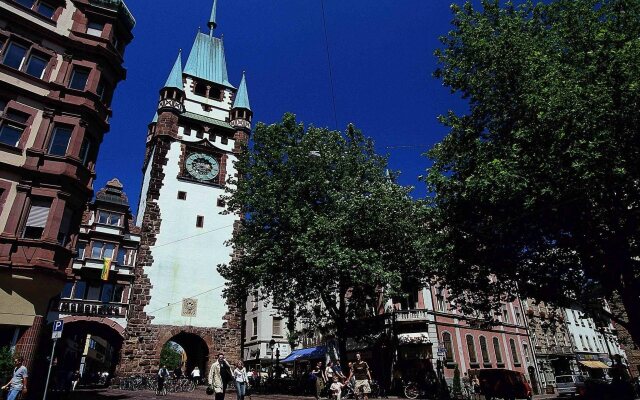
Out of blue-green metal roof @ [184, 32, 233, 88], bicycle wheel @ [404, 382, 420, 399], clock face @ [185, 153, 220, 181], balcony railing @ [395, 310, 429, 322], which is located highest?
blue-green metal roof @ [184, 32, 233, 88]

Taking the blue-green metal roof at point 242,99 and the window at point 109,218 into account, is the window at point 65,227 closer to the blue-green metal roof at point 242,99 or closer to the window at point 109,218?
the window at point 109,218

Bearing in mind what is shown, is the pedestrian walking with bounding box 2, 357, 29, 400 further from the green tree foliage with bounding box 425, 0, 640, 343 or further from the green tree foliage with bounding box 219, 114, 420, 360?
the green tree foliage with bounding box 425, 0, 640, 343

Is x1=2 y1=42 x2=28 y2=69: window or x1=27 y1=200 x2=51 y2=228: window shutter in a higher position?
x1=2 y1=42 x2=28 y2=69: window

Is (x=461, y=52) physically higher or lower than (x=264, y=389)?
higher

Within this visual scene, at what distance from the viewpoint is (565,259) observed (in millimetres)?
16297

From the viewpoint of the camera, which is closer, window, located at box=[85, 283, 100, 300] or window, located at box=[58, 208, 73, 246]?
window, located at box=[58, 208, 73, 246]

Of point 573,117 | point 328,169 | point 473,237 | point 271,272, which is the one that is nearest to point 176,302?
point 271,272

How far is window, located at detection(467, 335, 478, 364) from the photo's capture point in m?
33.5

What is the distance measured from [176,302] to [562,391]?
32.1 meters

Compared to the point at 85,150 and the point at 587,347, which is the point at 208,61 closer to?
the point at 85,150

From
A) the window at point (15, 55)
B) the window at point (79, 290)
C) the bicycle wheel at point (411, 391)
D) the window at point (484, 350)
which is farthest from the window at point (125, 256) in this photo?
the window at point (484, 350)

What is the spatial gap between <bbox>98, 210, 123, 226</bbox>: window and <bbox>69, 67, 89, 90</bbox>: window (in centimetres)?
Answer: 1658

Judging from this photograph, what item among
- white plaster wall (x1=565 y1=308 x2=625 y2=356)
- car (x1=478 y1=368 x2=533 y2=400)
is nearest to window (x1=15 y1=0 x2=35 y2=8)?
car (x1=478 y1=368 x2=533 y2=400)

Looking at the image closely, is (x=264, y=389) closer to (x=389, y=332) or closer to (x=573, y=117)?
(x=389, y=332)
